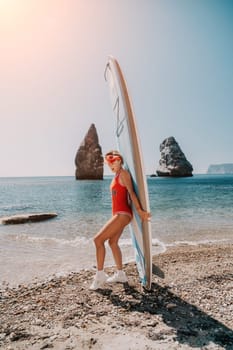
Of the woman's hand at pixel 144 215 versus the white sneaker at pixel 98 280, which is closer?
the woman's hand at pixel 144 215

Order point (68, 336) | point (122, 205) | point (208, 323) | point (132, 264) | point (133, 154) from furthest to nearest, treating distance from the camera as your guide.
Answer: point (132, 264), point (122, 205), point (133, 154), point (208, 323), point (68, 336)

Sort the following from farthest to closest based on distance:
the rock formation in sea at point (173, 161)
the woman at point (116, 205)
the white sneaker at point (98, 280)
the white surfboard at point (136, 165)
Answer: the rock formation in sea at point (173, 161), the white sneaker at point (98, 280), the woman at point (116, 205), the white surfboard at point (136, 165)

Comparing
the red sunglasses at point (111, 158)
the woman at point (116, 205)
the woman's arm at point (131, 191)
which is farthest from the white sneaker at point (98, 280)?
the red sunglasses at point (111, 158)

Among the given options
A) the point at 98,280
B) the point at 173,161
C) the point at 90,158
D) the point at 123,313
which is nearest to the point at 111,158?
the point at 98,280

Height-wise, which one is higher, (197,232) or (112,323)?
(112,323)

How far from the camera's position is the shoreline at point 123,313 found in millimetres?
3158

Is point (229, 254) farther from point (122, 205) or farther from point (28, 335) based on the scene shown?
point (28, 335)

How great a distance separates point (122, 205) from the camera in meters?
4.53

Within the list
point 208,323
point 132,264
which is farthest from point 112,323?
point 132,264

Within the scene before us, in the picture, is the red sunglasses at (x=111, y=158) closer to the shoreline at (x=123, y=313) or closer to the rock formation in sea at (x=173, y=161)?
the shoreline at (x=123, y=313)

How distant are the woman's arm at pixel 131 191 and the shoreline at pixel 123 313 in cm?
132

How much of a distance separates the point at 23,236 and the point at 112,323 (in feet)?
27.9

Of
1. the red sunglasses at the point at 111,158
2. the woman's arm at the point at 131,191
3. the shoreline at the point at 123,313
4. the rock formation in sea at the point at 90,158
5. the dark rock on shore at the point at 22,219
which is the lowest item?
the dark rock on shore at the point at 22,219

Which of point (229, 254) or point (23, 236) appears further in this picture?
point (23, 236)
